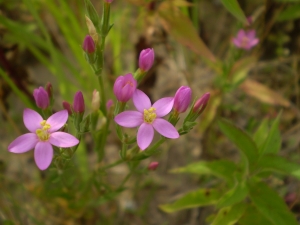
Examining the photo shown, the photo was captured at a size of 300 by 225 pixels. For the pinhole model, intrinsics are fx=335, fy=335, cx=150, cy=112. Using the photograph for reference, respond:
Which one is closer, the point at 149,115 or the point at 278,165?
the point at 149,115

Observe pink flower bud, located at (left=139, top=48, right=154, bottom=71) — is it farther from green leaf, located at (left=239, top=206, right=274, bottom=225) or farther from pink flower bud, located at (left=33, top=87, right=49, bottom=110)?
green leaf, located at (left=239, top=206, right=274, bottom=225)

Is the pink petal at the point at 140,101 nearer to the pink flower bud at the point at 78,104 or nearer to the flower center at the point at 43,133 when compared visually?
the pink flower bud at the point at 78,104

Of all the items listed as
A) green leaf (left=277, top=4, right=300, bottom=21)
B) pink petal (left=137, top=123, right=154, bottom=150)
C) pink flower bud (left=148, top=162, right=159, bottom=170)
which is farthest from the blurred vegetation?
pink petal (left=137, top=123, right=154, bottom=150)

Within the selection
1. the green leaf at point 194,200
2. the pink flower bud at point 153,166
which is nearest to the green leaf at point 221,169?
the green leaf at point 194,200

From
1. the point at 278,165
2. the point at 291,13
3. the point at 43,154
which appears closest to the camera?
the point at 43,154

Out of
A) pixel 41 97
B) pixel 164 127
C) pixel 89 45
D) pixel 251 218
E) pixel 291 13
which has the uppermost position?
pixel 89 45

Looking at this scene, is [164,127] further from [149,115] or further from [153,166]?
[153,166]

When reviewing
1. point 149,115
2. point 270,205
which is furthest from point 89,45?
point 270,205

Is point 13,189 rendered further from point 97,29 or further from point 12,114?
point 97,29
